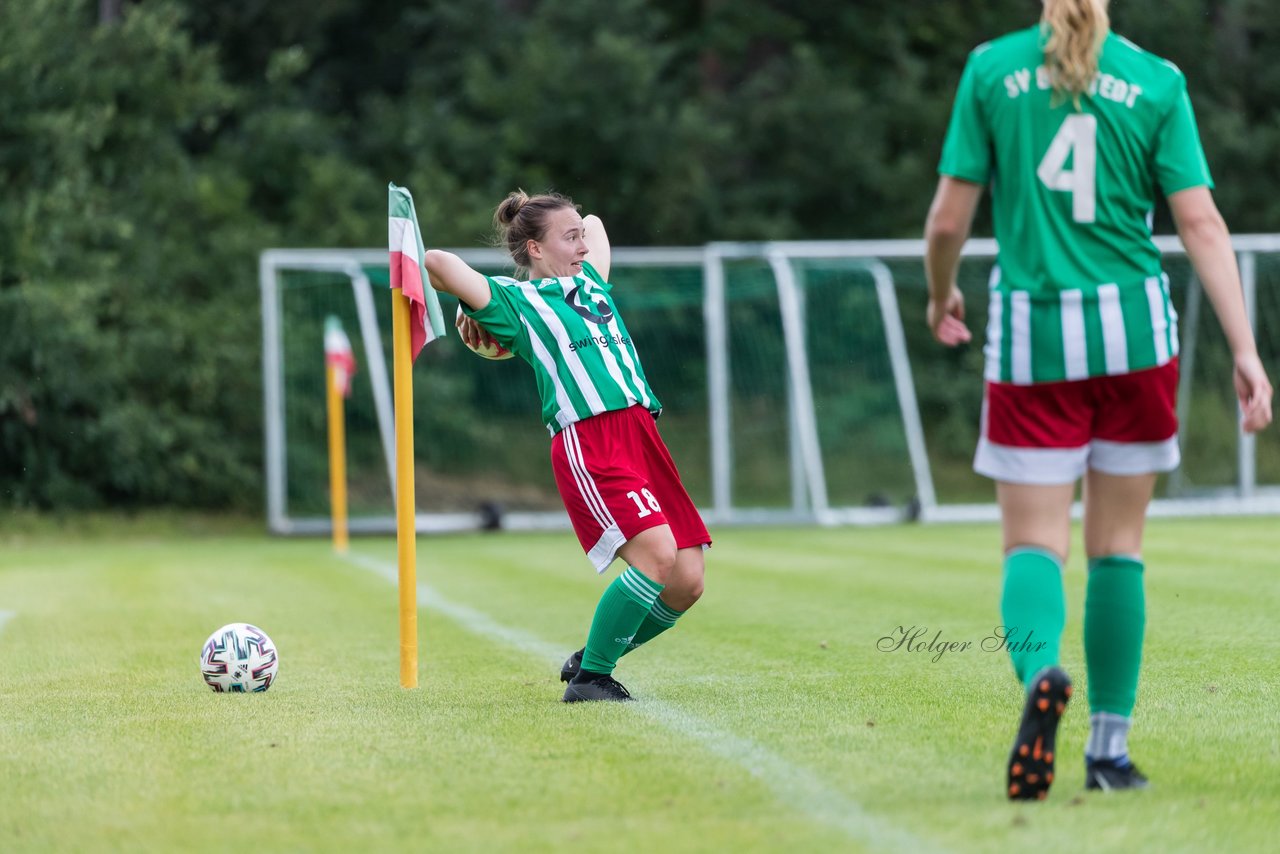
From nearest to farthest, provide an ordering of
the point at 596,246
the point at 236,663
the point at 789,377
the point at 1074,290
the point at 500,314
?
1. the point at 1074,290
2. the point at 500,314
3. the point at 236,663
4. the point at 596,246
5. the point at 789,377

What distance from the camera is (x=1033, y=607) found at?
3811mm

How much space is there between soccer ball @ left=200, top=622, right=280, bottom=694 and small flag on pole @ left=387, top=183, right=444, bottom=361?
116cm

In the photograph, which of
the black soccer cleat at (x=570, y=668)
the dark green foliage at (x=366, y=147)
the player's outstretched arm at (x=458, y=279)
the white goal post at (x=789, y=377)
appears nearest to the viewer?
the player's outstretched arm at (x=458, y=279)

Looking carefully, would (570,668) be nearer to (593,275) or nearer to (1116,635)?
(593,275)

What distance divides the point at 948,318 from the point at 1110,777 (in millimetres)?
1095

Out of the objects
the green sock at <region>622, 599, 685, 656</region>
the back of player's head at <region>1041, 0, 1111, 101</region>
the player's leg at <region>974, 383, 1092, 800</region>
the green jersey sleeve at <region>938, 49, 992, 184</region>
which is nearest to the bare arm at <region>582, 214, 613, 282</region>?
the green sock at <region>622, 599, 685, 656</region>

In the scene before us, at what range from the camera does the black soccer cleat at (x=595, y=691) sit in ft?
18.0

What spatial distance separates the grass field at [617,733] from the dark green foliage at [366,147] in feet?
30.8

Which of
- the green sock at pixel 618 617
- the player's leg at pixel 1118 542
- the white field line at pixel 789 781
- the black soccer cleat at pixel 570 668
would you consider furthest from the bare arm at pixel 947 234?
the black soccer cleat at pixel 570 668

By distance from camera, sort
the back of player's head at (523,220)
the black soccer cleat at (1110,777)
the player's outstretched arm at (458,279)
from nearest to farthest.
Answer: the black soccer cleat at (1110,777), the player's outstretched arm at (458,279), the back of player's head at (523,220)

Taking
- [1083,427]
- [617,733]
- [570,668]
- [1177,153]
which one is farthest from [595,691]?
[1177,153]

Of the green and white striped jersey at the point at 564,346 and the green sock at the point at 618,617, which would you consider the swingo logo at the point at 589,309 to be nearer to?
the green and white striped jersey at the point at 564,346

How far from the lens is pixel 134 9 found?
19.8 m

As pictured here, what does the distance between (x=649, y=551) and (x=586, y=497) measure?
0.84ft
